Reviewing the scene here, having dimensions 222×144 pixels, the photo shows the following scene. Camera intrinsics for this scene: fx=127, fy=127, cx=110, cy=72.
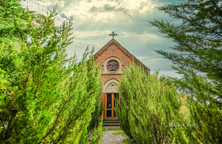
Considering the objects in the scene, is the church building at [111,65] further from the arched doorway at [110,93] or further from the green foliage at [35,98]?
the green foliage at [35,98]

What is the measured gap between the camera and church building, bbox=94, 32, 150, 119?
13.1 m

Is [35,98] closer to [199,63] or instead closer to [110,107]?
[199,63]

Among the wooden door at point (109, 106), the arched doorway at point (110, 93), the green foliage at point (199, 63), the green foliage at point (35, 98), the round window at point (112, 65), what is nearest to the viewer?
the green foliage at point (35, 98)

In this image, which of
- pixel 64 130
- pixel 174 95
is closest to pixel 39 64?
pixel 64 130

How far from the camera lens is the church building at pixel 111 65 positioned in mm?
13094

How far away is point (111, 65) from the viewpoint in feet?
44.5

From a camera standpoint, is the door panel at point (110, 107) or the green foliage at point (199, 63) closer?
the green foliage at point (199, 63)

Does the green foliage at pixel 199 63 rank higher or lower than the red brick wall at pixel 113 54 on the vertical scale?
lower

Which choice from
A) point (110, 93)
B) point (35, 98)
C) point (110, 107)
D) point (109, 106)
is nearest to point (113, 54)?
point (110, 93)

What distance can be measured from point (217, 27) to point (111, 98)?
37.0 feet

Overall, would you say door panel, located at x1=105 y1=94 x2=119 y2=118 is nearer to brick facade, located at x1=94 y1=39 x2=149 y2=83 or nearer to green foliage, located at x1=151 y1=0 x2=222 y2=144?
brick facade, located at x1=94 y1=39 x2=149 y2=83

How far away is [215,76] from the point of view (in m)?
2.77

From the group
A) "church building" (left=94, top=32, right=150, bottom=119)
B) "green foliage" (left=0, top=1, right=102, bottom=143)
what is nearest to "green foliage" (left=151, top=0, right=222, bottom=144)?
"green foliage" (left=0, top=1, right=102, bottom=143)

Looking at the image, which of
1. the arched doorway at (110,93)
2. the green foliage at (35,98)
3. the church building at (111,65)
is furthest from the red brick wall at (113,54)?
the green foliage at (35,98)
